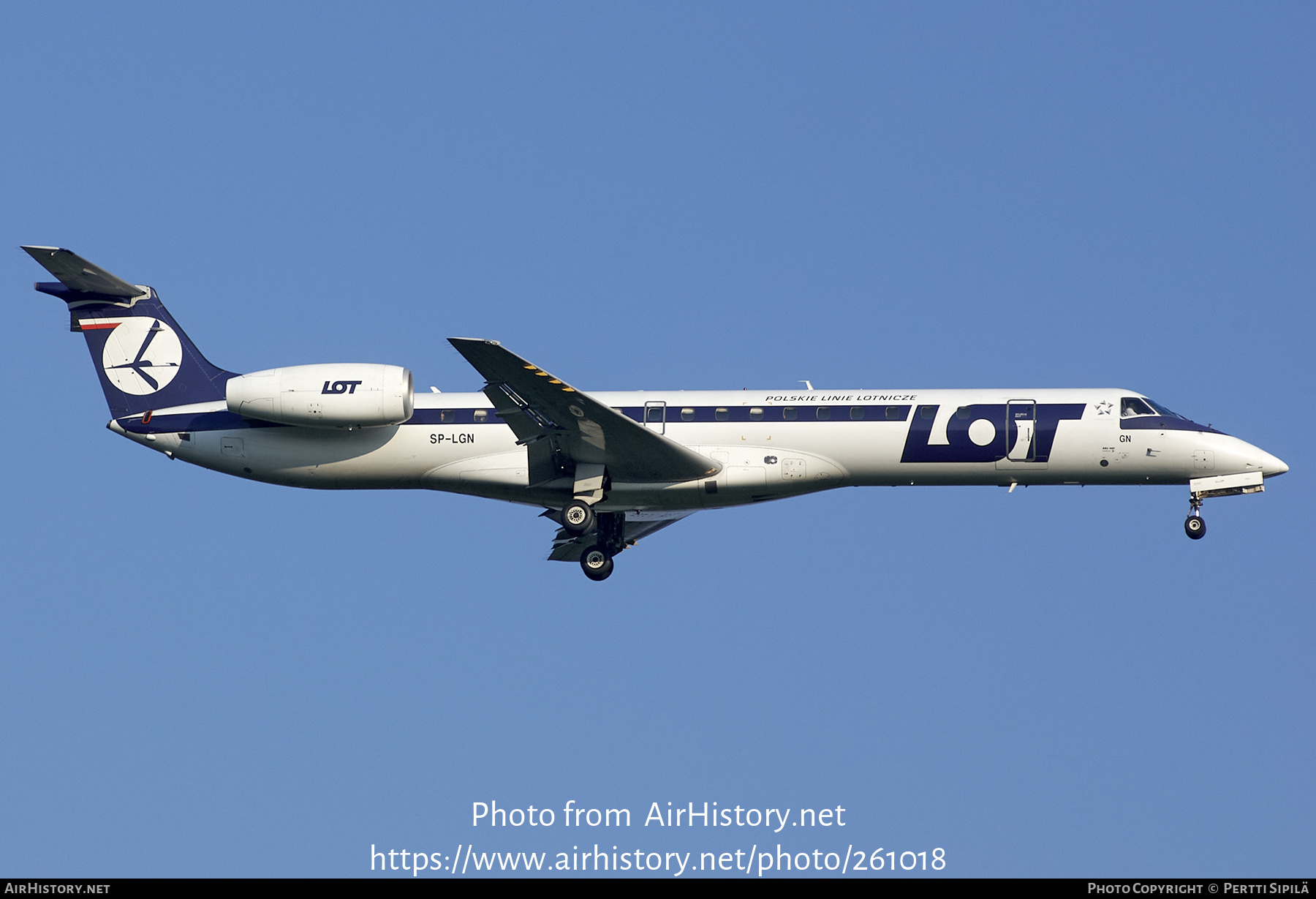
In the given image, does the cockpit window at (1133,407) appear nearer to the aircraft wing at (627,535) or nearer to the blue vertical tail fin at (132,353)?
the aircraft wing at (627,535)

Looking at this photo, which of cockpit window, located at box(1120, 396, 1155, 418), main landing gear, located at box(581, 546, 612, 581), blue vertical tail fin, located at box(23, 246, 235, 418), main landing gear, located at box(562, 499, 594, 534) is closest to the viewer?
main landing gear, located at box(562, 499, 594, 534)

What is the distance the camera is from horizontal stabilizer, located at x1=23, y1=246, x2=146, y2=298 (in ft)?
93.6

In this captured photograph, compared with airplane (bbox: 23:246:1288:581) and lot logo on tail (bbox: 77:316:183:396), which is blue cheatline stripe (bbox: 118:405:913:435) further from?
lot logo on tail (bbox: 77:316:183:396)

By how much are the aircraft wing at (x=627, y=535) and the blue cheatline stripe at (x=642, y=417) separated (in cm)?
297

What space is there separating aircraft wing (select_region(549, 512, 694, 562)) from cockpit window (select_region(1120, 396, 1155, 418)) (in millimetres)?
9326

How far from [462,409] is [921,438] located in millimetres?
9390

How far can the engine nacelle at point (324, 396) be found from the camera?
92.7ft

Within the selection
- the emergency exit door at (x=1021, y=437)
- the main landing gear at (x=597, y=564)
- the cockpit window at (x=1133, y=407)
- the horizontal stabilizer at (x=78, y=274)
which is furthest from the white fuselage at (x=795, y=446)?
the horizontal stabilizer at (x=78, y=274)

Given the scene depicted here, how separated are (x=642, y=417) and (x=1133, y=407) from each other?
10045 mm

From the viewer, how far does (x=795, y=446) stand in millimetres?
28734

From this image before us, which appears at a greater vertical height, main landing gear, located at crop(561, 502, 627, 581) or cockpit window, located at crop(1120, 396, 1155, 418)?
cockpit window, located at crop(1120, 396, 1155, 418)

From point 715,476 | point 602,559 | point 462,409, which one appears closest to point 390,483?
point 462,409

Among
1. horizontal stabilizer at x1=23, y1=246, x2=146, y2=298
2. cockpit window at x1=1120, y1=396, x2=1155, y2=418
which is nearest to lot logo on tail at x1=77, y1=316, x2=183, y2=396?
horizontal stabilizer at x1=23, y1=246, x2=146, y2=298
